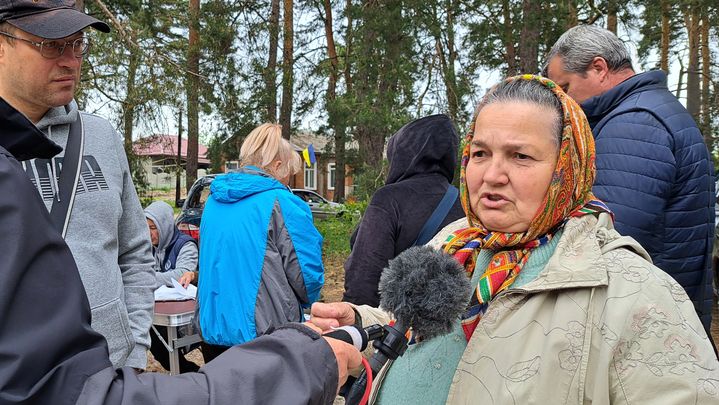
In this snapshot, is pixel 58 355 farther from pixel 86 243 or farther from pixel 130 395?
pixel 86 243

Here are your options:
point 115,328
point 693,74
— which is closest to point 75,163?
point 115,328

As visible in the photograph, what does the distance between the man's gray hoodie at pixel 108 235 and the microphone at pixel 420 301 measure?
1176 millimetres

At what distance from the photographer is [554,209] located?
163cm

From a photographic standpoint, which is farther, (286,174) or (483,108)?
(286,174)

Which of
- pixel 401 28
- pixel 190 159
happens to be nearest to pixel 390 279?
pixel 401 28

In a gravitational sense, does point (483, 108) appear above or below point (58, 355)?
above

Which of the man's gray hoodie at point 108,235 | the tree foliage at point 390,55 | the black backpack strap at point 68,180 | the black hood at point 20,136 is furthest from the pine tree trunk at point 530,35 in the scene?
the black hood at point 20,136

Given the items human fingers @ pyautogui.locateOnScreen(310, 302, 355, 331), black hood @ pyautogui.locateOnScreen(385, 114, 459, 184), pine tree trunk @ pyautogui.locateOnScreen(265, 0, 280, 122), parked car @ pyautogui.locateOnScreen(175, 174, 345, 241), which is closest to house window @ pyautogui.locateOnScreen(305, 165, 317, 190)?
pine tree trunk @ pyautogui.locateOnScreen(265, 0, 280, 122)

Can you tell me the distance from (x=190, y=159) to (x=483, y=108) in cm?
2213

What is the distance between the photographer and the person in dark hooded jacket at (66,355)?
0.93m

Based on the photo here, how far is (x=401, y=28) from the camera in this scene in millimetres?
8867

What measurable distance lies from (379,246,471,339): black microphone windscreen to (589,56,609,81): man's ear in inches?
68.8

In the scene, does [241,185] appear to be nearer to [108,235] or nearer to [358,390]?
[108,235]

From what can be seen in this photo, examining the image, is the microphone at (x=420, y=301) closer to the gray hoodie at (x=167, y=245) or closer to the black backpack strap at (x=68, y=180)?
the black backpack strap at (x=68, y=180)
